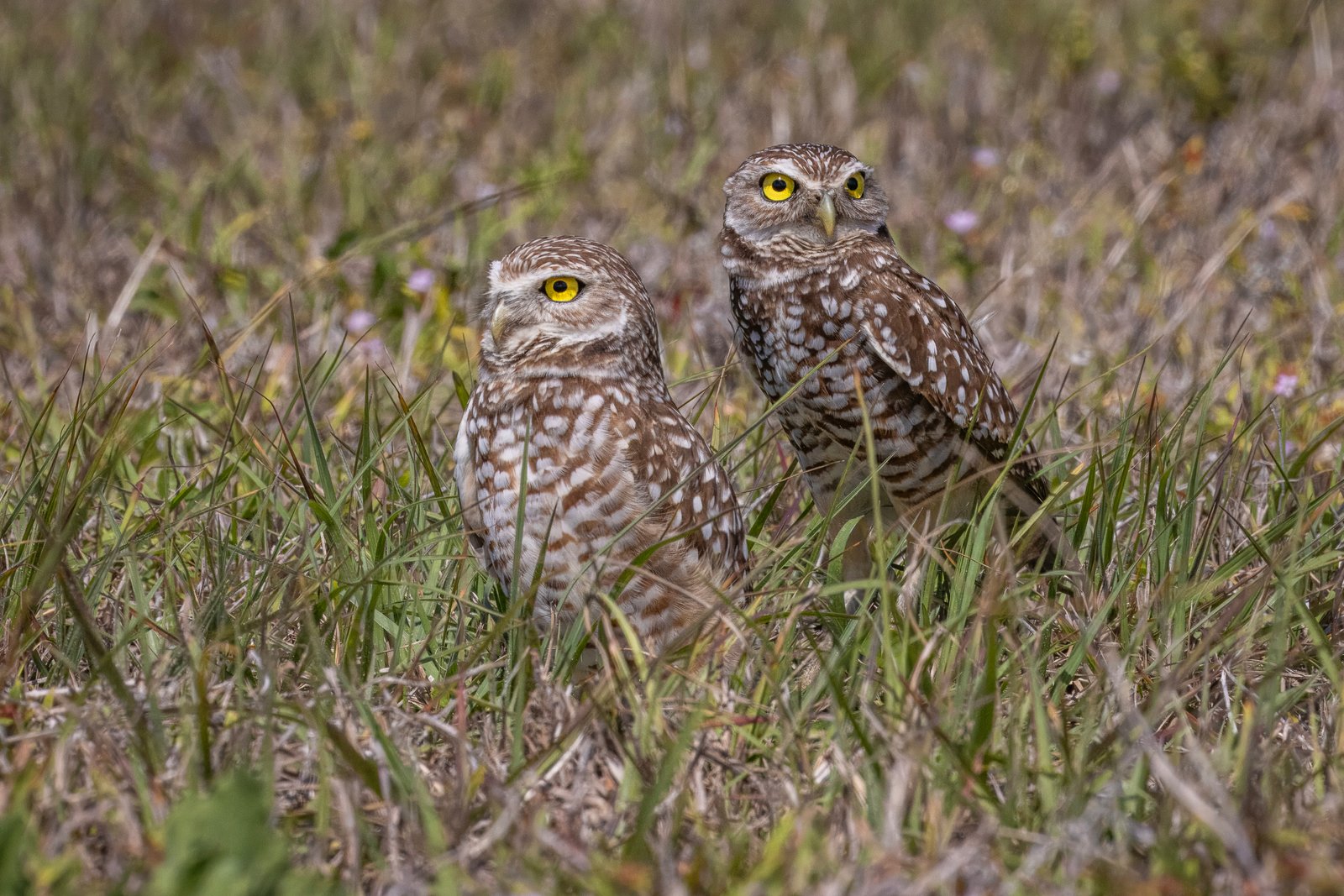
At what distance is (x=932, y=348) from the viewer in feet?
12.9

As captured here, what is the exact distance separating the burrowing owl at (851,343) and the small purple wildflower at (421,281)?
1391 mm

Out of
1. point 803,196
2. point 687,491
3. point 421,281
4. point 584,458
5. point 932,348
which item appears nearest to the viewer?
point 584,458

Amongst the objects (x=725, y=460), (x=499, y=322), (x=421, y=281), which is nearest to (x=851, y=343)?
(x=725, y=460)

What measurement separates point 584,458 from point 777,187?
1299 mm

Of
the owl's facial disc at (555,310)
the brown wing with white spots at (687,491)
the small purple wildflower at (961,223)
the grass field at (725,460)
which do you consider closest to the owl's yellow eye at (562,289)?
the owl's facial disc at (555,310)

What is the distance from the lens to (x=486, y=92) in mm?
7234

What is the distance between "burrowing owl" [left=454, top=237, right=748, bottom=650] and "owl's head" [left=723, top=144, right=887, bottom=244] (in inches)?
32.2

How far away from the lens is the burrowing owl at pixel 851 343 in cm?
392

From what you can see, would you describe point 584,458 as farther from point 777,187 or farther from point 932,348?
point 777,187

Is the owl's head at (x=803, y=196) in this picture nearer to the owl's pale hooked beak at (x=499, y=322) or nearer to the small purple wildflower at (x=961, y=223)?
the owl's pale hooked beak at (x=499, y=322)

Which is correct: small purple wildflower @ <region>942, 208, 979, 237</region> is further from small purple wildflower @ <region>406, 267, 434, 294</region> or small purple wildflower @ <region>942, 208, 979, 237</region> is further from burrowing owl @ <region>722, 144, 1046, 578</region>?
small purple wildflower @ <region>406, 267, 434, 294</region>

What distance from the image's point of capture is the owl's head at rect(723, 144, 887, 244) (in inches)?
160

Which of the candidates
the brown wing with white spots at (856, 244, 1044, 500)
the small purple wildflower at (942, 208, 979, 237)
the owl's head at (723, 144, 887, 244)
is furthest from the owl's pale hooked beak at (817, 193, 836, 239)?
the small purple wildflower at (942, 208, 979, 237)

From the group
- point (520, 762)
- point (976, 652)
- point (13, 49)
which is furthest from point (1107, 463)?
point (13, 49)
